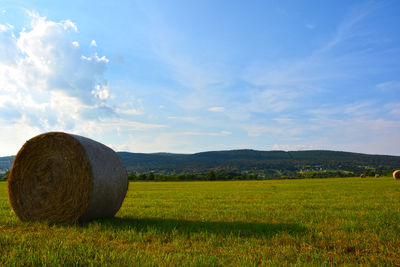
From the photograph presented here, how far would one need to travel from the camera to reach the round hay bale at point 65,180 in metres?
8.15

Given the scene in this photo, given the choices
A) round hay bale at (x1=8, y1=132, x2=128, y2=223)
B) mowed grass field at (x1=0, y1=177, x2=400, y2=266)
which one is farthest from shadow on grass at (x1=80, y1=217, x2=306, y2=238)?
round hay bale at (x1=8, y1=132, x2=128, y2=223)

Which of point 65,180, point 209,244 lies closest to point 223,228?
point 209,244

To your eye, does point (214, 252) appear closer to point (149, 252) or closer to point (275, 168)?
point (149, 252)

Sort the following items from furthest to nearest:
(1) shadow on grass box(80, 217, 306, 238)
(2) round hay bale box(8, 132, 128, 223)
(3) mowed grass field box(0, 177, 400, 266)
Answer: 1. (2) round hay bale box(8, 132, 128, 223)
2. (1) shadow on grass box(80, 217, 306, 238)
3. (3) mowed grass field box(0, 177, 400, 266)

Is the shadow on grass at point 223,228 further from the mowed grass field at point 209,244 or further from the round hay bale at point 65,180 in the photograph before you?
the round hay bale at point 65,180

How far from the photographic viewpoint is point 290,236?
6.15 m

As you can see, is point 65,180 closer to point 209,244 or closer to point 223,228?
point 223,228

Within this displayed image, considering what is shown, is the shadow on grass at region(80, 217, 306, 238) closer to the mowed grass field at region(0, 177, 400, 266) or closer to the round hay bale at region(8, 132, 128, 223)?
the mowed grass field at region(0, 177, 400, 266)

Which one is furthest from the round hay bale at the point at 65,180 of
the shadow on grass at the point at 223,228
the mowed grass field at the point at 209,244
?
the shadow on grass at the point at 223,228

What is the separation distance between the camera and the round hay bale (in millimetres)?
8148

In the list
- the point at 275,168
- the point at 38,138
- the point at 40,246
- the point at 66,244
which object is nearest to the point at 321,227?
the point at 66,244

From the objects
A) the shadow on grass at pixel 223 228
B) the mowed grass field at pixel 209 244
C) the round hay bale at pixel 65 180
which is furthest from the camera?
the round hay bale at pixel 65 180

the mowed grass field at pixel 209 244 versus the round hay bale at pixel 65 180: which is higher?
the round hay bale at pixel 65 180

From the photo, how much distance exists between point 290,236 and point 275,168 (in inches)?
7213
